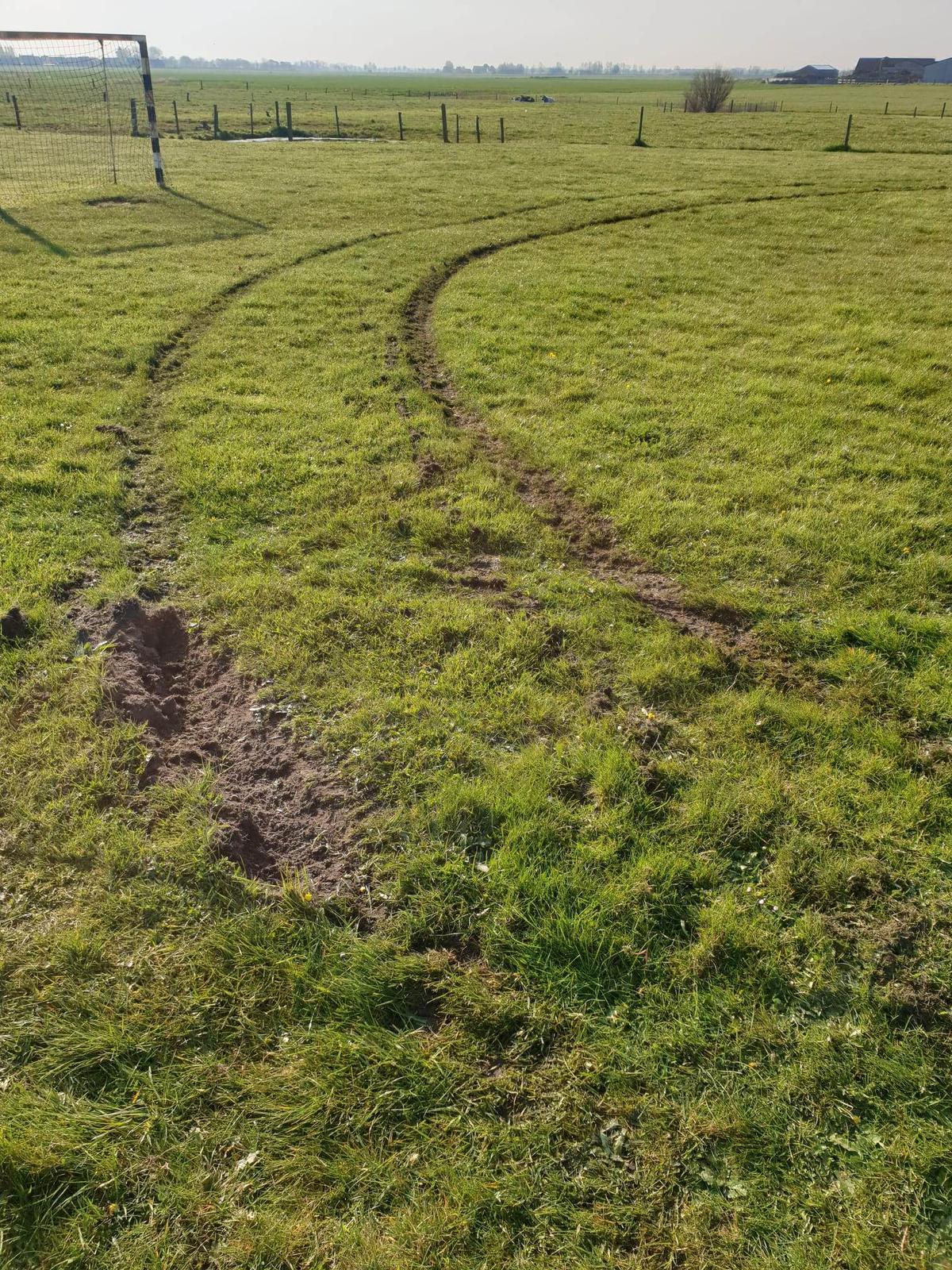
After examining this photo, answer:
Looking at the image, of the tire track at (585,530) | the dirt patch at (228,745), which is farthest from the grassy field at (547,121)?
the dirt patch at (228,745)

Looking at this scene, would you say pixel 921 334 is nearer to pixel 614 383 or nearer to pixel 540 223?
pixel 614 383

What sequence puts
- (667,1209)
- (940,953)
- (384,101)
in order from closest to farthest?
(667,1209) → (940,953) → (384,101)

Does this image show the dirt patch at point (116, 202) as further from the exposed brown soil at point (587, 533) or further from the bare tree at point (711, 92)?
the bare tree at point (711, 92)

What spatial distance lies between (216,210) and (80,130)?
21.6 metres

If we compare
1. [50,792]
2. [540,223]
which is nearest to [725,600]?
[50,792]

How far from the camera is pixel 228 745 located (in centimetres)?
471

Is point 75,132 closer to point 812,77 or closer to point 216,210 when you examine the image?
point 216,210

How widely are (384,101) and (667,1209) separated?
80.6 meters

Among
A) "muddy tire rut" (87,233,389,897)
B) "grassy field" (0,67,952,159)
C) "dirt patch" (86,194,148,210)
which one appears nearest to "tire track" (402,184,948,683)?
"muddy tire rut" (87,233,389,897)

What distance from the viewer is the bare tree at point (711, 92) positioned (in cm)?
5638

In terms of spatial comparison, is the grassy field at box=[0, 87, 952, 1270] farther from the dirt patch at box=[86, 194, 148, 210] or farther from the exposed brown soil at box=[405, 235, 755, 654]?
the dirt patch at box=[86, 194, 148, 210]

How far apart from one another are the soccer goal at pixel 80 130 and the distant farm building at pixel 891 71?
150m

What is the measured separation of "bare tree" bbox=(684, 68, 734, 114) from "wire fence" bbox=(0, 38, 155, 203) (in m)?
38.9

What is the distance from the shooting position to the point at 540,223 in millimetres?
18938
